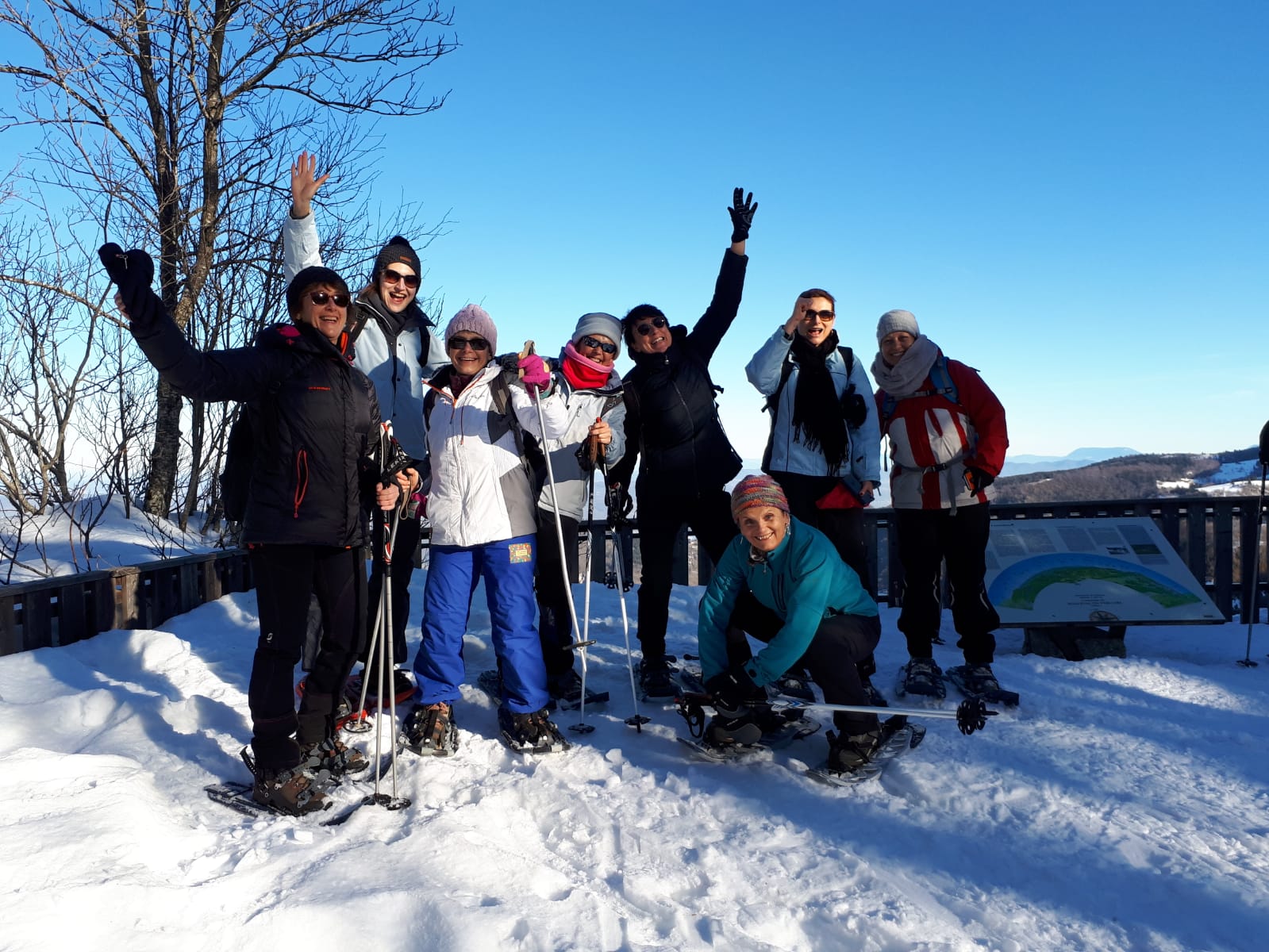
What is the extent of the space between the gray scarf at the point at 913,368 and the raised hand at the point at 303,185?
316cm

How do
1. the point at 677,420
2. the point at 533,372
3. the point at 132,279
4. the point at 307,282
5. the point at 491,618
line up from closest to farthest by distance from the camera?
the point at 132,279 → the point at 307,282 → the point at 533,372 → the point at 491,618 → the point at 677,420

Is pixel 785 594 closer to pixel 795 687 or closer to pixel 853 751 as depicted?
pixel 853 751

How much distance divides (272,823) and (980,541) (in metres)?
3.73

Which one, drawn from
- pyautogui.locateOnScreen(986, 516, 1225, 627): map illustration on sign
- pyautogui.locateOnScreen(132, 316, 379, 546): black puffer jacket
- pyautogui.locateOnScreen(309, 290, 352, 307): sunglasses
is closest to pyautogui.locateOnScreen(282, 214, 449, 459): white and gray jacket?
pyautogui.locateOnScreen(309, 290, 352, 307): sunglasses

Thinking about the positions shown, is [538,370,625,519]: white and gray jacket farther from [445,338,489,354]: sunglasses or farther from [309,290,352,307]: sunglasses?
[309,290,352,307]: sunglasses

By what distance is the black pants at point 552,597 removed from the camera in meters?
4.34

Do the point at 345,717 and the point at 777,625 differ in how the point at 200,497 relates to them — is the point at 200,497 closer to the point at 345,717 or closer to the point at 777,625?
the point at 345,717

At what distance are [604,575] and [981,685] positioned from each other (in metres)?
4.92

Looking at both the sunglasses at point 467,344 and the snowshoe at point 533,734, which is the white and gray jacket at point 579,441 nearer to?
the sunglasses at point 467,344

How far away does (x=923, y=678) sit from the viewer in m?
4.44

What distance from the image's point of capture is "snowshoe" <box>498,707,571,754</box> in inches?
145

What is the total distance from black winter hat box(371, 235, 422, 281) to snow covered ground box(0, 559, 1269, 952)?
92.5 inches

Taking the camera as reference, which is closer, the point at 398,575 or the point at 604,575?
the point at 398,575

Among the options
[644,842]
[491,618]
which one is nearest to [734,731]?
[644,842]
